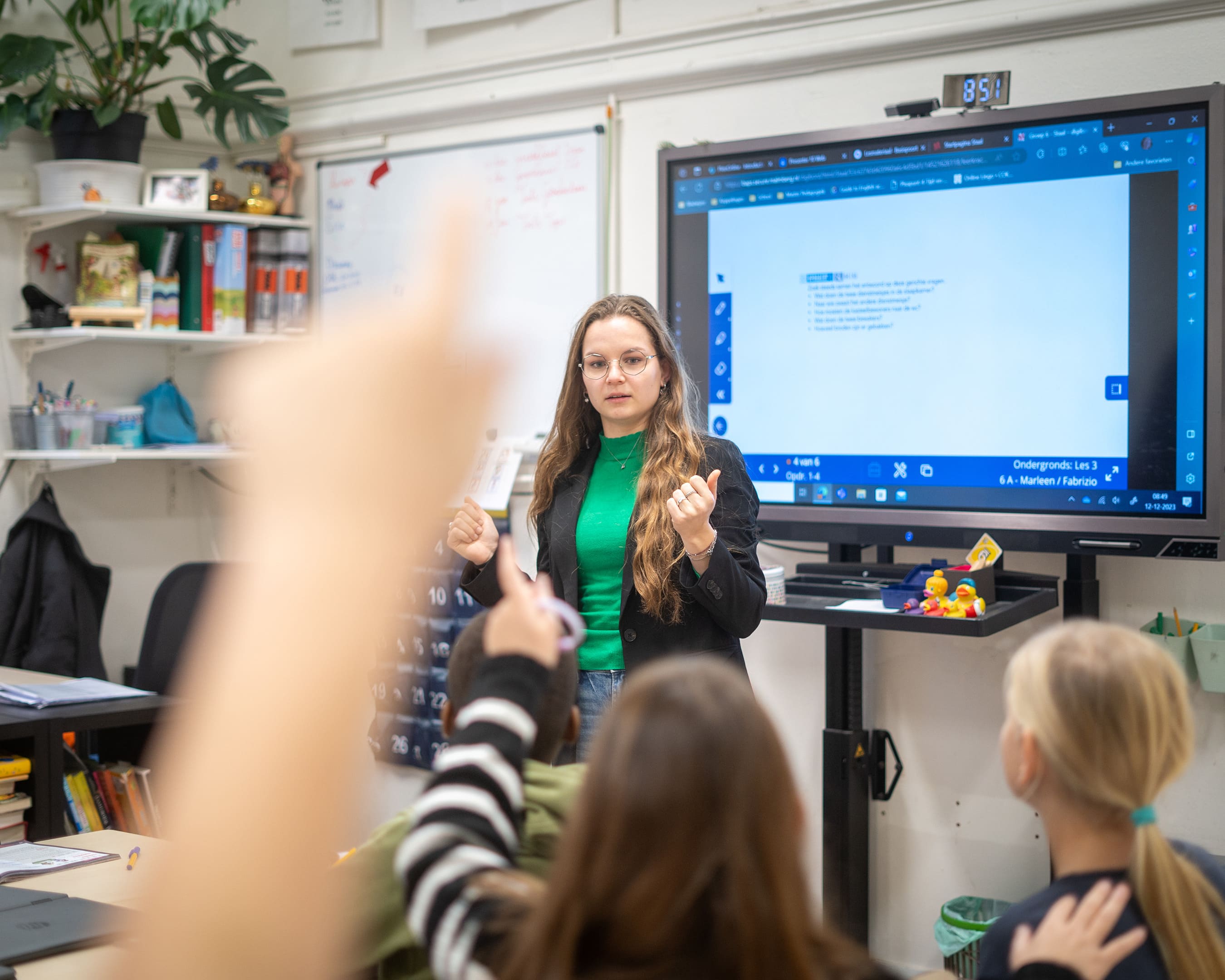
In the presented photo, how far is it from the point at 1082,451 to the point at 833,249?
732mm

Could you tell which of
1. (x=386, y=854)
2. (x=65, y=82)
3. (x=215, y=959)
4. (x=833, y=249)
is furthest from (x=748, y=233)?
(x=215, y=959)

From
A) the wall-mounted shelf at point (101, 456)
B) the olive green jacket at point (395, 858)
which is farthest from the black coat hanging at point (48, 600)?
the olive green jacket at point (395, 858)

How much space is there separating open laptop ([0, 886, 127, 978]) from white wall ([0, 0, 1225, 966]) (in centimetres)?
188

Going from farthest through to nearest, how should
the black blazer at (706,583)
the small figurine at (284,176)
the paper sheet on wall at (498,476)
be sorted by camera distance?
the small figurine at (284,176)
the paper sheet on wall at (498,476)
the black blazer at (706,583)

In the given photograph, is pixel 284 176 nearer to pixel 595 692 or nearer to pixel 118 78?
pixel 118 78

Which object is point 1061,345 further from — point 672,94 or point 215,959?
point 215,959

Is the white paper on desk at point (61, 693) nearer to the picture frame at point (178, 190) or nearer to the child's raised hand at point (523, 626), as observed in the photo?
the picture frame at point (178, 190)

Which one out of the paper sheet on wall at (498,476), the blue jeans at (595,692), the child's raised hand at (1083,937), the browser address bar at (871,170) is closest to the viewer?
the child's raised hand at (1083,937)

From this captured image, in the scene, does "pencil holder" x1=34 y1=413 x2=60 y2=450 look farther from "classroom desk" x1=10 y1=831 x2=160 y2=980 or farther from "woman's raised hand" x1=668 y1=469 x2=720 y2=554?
"woman's raised hand" x1=668 y1=469 x2=720 y2=554

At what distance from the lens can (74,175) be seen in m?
3.43

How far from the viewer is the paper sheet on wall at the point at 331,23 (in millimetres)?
3678

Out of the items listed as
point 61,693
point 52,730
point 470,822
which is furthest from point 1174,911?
point 61,693

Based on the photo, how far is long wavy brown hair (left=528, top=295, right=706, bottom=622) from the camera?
2.03 meters

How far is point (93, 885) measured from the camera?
165 centimetres
